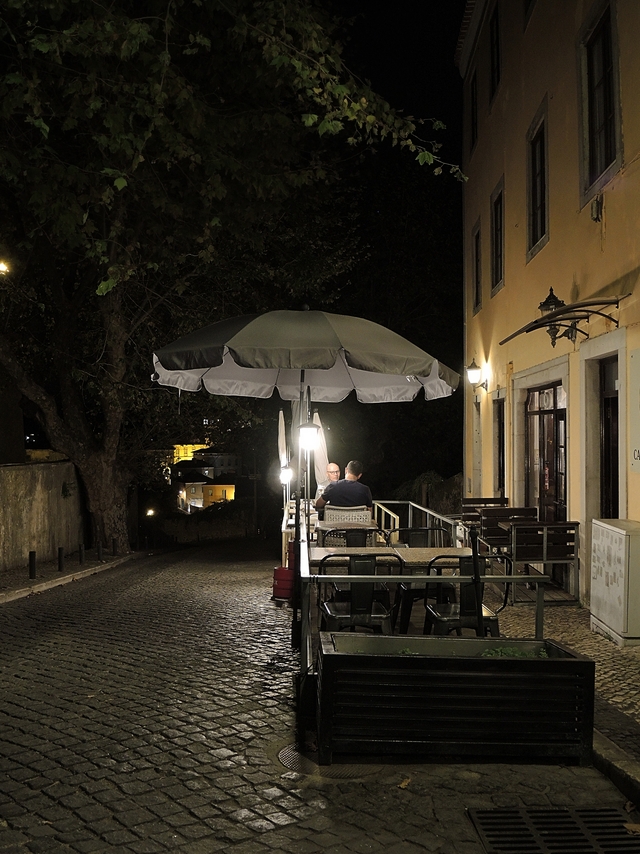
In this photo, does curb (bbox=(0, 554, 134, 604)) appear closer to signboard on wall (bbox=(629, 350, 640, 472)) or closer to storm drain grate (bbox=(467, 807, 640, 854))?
signboard on wall (bbox=(629, 350, 640, 472))

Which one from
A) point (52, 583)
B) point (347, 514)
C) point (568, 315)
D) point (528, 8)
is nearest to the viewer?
point (568, 315)

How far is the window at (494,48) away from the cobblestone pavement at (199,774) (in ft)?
40.1

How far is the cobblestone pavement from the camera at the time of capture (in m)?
3.86

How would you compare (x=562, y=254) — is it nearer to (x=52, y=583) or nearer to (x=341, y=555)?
(x=341, y=555)

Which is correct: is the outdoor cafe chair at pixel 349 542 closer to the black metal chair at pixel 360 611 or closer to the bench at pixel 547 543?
the black metal chair at pixel 360 611

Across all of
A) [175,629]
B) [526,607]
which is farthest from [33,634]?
[526,607]

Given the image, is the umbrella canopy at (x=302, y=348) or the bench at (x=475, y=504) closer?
the umbrella canopy at (x=302, y=348)

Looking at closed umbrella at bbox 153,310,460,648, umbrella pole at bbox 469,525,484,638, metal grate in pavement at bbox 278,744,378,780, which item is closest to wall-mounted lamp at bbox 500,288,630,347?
closed umbrella at bbox 153,310,460,648

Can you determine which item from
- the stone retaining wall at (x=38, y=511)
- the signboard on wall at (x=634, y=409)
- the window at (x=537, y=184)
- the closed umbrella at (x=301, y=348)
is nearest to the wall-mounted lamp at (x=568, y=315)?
the signboard on wall at (x=634, y=409)

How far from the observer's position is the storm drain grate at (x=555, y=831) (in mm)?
3770

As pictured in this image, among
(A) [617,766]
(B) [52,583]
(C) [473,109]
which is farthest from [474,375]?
(A) [617,766]

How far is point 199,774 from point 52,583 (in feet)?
35.7

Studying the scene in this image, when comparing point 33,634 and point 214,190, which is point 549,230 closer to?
point 214,190

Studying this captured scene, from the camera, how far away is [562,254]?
36.6 feet
